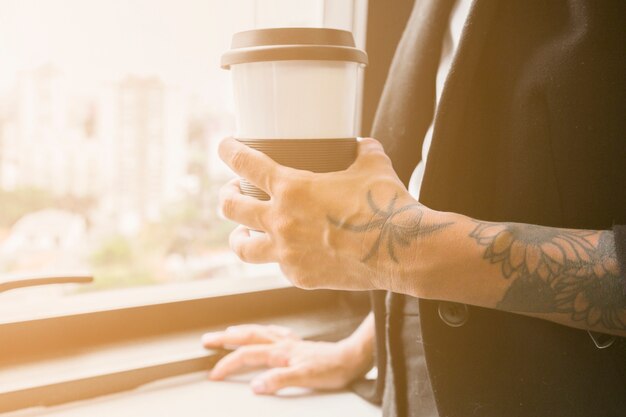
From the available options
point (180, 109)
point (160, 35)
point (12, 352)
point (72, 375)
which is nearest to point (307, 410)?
point (72, 375)

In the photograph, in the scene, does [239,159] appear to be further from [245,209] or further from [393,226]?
[393,226]

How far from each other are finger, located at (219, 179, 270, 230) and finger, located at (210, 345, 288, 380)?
1.39 ft

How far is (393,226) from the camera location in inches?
24.8

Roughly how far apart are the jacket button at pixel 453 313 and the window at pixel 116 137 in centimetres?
59

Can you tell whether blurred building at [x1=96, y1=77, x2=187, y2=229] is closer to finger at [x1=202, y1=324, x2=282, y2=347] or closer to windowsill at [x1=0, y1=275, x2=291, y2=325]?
windowsill at [x1=0, y1=275, x2=291, y2=325]

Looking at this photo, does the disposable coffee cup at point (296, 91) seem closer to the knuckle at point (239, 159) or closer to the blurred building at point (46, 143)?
the knuckle at point (239, 159)

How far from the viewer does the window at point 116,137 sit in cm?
101

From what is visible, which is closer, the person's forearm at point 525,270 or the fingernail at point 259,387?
the person's forearm at point 525,270

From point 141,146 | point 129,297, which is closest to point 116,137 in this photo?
point 141,146

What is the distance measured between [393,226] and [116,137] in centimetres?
66

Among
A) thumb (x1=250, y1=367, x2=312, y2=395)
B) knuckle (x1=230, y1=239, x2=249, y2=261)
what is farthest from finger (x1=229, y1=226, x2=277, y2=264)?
thumb (x1=250, y1=367, x2=312, y2=395)

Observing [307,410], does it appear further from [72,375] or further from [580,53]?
[580,53]

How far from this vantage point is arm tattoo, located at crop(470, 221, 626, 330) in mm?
591

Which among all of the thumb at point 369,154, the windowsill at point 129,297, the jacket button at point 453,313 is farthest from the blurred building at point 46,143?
the jacket button at point 453,313
